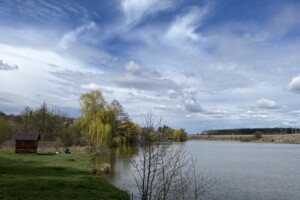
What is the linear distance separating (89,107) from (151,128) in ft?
187

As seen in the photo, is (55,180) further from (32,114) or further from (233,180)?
(32,114)

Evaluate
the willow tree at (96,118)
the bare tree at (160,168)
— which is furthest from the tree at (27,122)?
the bare tree at (160,168)

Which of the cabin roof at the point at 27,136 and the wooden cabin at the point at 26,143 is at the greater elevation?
the cabin roof at the point at 27,136

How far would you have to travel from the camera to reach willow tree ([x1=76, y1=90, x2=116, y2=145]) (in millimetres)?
62281

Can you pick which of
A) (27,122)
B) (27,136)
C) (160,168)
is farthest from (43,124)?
(160,168)

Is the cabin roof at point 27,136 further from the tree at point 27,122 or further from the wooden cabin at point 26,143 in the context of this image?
the tree at point 27,122

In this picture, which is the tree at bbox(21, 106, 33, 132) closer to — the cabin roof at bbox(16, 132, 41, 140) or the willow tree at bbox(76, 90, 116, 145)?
the willow tree at bbox(76, 90, 116, 145)

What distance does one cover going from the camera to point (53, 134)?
63906mm

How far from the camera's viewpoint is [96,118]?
64938 millimetres

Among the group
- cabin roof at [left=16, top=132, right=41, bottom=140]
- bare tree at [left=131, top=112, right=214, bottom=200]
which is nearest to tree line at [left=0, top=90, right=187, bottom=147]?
cabin roof at [left=16, top=132, right=41, bottom=140]

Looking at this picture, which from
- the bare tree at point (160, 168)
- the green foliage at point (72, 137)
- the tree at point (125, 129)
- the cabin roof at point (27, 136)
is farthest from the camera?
the tree at point (125, 129)

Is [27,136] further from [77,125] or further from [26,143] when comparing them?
[77,125]

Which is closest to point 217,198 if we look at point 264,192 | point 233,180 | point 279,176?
point 264,192

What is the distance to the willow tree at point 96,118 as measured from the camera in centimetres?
6228
